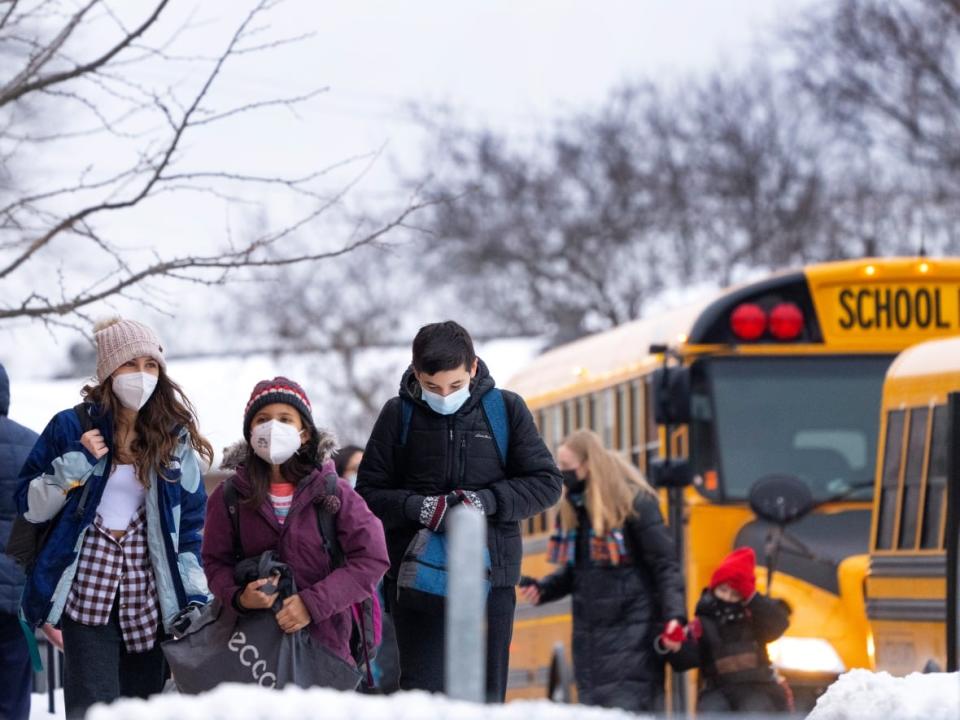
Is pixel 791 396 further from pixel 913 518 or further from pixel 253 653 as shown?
pixel 253 653

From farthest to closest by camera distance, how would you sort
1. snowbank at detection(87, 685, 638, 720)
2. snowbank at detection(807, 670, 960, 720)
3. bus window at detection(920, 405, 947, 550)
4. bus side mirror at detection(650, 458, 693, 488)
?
bus side mirror at detection(650, 458, 693, 488)
bus window at detection(920, 405, 947, 550)
snowbank at detection(807, 670, 960, 720)
snowbank at detection(87, 685, 638, 720)

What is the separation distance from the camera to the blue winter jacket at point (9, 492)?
6.63 meters

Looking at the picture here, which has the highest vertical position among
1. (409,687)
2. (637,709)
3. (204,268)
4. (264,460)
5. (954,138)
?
(954,138)

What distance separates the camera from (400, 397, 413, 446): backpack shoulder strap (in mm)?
6215

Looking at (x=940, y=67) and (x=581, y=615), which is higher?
(x=940, y=67)

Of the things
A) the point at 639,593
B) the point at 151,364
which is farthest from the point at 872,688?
the point at 639,593

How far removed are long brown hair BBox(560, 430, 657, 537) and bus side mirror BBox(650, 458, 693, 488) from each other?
3.33ft

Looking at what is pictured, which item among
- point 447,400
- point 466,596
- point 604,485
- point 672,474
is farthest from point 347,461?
point 466,596

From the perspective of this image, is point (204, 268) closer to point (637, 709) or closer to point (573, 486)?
point (573, 486)

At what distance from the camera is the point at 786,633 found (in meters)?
9.29

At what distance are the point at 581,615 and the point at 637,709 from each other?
49 centimetres

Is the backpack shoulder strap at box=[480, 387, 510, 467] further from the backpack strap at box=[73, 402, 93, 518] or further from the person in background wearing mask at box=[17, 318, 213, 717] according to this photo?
the backpack strap at box=[73, 402, 93, 518]

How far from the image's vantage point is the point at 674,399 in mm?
10195

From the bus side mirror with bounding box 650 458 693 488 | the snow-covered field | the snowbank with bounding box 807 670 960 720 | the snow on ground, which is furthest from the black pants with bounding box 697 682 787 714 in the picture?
the snow-covered field
